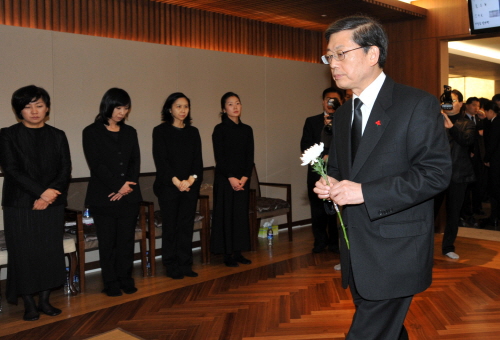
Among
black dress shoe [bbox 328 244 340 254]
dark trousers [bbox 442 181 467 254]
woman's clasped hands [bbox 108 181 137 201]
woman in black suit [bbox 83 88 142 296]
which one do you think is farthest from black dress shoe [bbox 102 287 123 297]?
dark trousers [bbox 442 181 467 254]

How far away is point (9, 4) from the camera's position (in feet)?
Answer: 16.7

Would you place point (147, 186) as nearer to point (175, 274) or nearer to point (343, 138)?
point (175, 274)

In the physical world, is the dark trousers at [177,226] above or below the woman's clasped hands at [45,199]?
below

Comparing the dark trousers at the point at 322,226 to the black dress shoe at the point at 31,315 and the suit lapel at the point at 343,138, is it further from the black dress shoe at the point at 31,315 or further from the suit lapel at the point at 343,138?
the suit lapel at the point at 343,138

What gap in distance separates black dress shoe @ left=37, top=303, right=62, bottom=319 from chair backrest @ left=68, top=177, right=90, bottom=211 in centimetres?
119

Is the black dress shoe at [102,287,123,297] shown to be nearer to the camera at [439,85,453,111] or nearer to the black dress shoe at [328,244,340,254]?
the black dress shoe at [328,244,340,254]

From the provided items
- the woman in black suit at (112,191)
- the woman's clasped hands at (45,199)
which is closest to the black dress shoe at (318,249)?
the woman in black suit at (112,191)

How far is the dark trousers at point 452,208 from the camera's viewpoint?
217 inches

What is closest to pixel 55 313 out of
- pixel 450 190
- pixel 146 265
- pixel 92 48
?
pixel 146 265

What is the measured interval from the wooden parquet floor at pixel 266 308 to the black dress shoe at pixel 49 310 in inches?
3.8

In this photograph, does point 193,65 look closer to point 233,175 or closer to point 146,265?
point 233,175

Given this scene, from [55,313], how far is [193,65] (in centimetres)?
339

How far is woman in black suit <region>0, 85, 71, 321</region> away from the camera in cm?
390

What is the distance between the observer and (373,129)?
199cm
